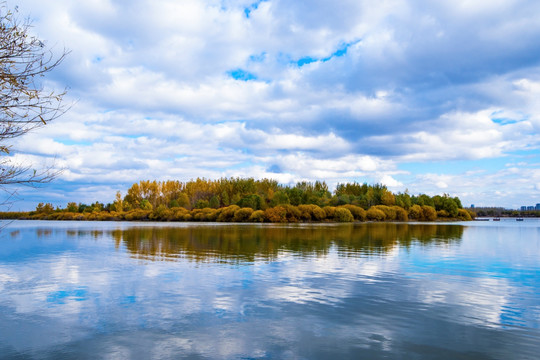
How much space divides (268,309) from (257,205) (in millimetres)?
82664

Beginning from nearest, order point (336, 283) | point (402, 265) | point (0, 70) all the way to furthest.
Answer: point (0, 70) → point (336, 283) → point (402, 265)

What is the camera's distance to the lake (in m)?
7.45

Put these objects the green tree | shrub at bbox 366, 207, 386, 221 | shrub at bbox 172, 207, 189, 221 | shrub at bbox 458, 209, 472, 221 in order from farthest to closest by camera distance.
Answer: shrub at bbox 458, 209, 472, 221 → shrub at bbox 172, 207, 189, 221 → the green tree → shrub at bbox 366, 207, 386, 221

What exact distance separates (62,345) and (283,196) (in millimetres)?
85728

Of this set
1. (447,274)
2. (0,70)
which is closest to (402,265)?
(447,274)

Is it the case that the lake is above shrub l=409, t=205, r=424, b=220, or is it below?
below

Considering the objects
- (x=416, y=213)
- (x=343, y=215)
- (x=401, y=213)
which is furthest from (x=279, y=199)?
(x=416, y=213)

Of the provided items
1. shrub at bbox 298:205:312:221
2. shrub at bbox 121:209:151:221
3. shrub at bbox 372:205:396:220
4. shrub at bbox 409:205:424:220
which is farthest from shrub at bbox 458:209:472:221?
shrub at bbox 121:209:151:221

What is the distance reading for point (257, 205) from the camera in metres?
92.7

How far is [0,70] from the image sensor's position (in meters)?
7.22

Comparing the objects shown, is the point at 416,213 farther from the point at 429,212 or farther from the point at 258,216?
the point at 258,216

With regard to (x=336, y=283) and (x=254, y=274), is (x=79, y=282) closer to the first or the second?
(x=254, y=274)

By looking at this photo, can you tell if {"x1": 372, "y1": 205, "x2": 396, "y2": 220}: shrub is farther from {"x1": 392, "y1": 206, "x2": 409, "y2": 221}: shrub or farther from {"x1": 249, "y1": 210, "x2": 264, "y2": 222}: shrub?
{"x1": 249, "y1": 210, "x2": 264, "y2": 222}: shrub

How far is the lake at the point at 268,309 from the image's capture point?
7453 mm
